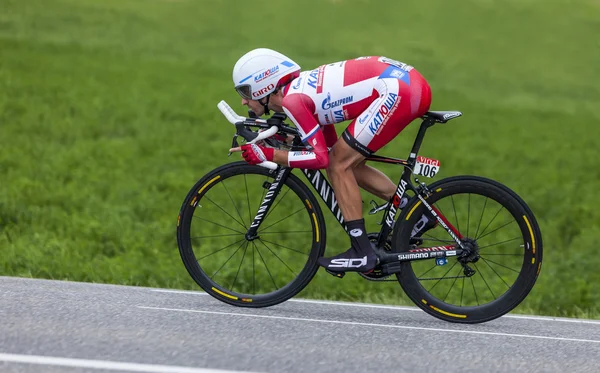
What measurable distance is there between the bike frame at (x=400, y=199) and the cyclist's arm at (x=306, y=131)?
0.27 m

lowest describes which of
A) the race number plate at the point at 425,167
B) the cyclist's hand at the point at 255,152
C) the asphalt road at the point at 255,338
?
the asphalt road at the point at 255,338

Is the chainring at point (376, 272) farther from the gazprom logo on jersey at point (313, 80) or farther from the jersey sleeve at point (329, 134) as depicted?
the gazprom logo on jersey at point (313, 80)

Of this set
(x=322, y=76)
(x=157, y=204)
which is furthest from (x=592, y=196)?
(x=322, y=76)

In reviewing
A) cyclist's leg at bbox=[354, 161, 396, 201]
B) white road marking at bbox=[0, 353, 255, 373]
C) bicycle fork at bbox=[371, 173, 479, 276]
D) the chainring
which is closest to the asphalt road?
white road marking at bbox=[0, 353, 255, 373]

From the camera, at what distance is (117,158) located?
1531cm

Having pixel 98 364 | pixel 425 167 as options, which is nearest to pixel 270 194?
pixel 425 167

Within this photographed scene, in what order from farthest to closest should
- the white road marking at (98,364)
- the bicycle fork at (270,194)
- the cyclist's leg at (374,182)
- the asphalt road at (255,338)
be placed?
the cyclist's leg at (374,182), the bicycle fork at (270,194), the asphalt road at (255,338), the white road marking at (98,364)

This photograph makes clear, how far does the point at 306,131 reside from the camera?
658cm

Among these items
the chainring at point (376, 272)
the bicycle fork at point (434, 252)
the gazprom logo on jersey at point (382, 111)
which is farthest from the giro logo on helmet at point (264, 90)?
the chainring at point (376, 272)

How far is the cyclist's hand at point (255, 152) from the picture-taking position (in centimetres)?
664

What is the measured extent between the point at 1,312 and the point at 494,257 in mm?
6554

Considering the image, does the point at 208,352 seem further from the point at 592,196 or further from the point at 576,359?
the point at 592,196

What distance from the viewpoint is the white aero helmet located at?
6.71m

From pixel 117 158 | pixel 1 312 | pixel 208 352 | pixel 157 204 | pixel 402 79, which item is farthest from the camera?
pixel 117 158
